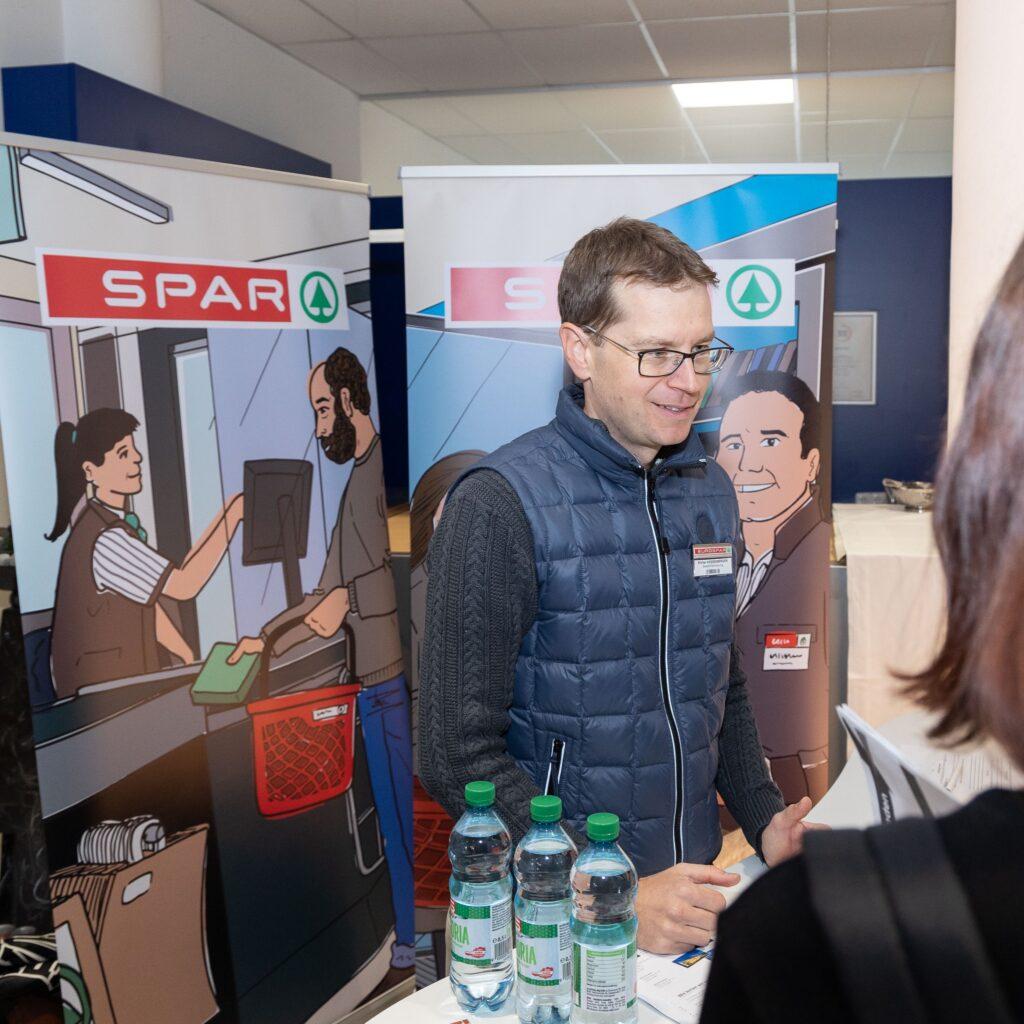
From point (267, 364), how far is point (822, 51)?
14.6 feet

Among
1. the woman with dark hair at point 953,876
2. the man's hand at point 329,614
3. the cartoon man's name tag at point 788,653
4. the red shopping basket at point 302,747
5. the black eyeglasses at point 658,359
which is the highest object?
the black eyeglasses at point 658,359

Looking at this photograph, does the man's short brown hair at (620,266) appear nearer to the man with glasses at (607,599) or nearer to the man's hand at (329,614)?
the man with glasses at (607,599)

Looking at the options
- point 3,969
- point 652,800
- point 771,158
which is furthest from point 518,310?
point 771,158

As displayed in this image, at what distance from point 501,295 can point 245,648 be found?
3.30 feet

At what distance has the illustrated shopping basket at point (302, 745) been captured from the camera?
2.32m

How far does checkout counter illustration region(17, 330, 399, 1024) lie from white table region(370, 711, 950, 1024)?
42.9 inches

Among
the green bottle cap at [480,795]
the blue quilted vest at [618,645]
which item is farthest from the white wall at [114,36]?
the green bottle cap at [480,795]

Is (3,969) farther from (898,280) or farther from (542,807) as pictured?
(898,280)

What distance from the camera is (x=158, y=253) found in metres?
2.13

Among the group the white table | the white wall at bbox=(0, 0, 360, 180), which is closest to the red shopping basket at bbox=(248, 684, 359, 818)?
the white table

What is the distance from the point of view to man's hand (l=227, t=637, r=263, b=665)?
228 cm

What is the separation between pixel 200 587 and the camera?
2.22 meters

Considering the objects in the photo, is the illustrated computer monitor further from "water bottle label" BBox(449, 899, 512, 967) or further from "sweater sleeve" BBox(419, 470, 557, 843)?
"water bottle label" BBox(449, 899, 512, 967)

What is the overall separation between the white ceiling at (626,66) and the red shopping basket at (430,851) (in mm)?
3714
